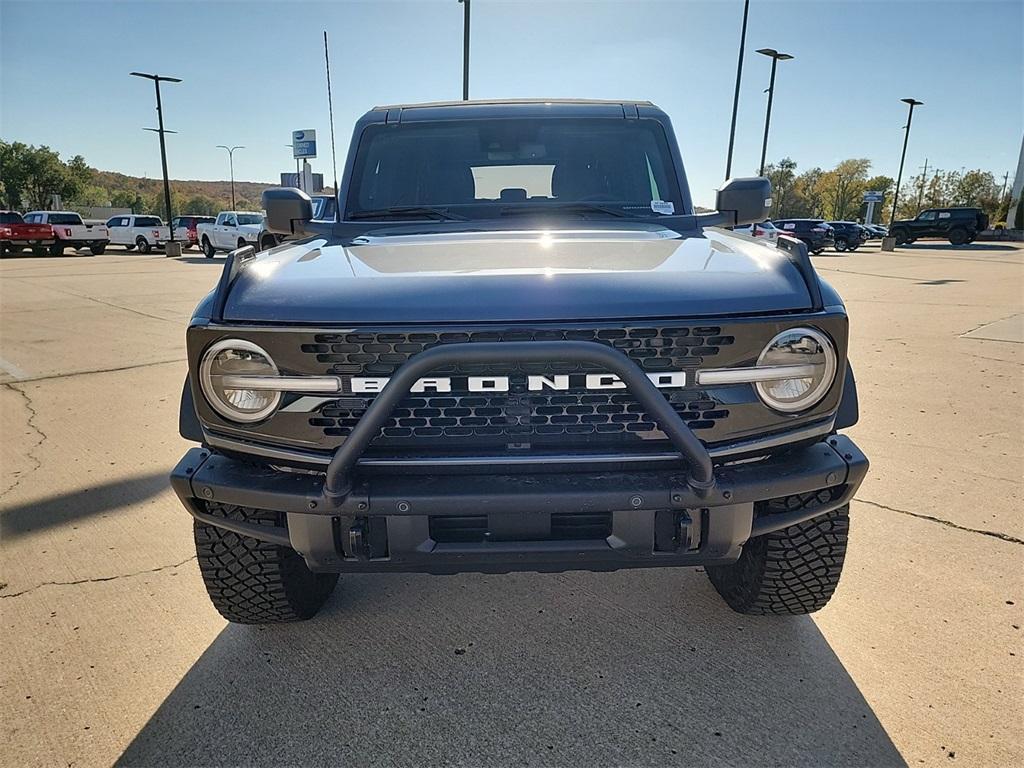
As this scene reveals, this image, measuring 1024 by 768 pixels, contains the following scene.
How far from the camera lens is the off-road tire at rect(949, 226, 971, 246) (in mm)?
36375

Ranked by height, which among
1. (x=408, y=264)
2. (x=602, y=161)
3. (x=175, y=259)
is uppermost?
(x=602, y=161)

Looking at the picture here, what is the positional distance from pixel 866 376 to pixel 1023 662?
432 centimetres

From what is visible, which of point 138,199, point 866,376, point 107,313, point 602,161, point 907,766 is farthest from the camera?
point 138,199

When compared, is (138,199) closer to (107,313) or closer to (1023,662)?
(107,313)

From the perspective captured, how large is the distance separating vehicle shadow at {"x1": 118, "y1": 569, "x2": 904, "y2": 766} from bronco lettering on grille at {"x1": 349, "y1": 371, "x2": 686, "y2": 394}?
40.3 inches

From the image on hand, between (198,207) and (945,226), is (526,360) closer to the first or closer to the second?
(945,226)

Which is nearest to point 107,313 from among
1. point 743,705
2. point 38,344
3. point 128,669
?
point 38,344

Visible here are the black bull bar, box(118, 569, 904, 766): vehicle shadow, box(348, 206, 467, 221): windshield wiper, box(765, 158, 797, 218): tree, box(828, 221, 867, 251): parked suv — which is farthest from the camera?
box(765, 158, 797, 218): tree

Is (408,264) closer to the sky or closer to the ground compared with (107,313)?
closer to the sky

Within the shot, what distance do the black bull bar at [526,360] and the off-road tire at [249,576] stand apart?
743 millimetres

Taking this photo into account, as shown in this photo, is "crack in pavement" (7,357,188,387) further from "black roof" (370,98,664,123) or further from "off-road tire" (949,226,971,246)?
"off-road tire" (949,226,971,246)

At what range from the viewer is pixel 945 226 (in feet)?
121

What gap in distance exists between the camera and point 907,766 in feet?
6.27

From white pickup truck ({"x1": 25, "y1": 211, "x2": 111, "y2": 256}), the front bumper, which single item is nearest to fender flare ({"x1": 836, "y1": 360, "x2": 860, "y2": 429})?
the front bumper
